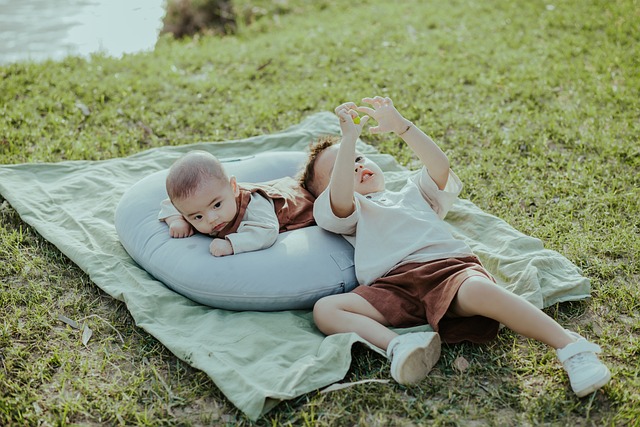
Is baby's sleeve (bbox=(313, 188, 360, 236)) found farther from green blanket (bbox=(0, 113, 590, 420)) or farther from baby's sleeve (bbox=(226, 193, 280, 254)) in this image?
green blanket (bbox=(0, 113, 590, 420))

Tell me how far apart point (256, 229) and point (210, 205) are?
29 centimetres

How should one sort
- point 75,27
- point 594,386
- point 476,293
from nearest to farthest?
1. point 594,386
2. point 476,293
3. point 75,27

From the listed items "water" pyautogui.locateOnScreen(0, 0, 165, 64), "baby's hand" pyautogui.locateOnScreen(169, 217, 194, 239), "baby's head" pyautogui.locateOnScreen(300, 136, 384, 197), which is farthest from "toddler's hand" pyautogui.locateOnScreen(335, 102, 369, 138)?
"water" pyautogui.locateOnScreen(0, 0, 165, 64)

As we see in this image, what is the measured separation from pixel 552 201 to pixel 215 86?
3628mm

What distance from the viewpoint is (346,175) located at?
3.48 m

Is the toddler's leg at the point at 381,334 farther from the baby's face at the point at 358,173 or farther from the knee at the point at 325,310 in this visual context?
the baby's face at the point at 358,173

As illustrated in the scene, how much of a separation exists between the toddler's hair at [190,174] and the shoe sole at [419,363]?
145 cm

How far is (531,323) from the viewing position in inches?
125

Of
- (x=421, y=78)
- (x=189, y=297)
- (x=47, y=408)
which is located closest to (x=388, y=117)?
(x=189, y=297)

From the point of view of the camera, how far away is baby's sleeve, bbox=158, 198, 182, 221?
4.09m

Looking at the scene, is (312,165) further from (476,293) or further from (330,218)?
(476,293)

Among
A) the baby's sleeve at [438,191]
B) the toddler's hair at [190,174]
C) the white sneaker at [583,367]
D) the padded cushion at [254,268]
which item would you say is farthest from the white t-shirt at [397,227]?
the white sneaker at [583,367]

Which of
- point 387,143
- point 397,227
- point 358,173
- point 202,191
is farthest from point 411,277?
point 387,143

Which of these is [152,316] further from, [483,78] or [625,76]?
[625,76]
